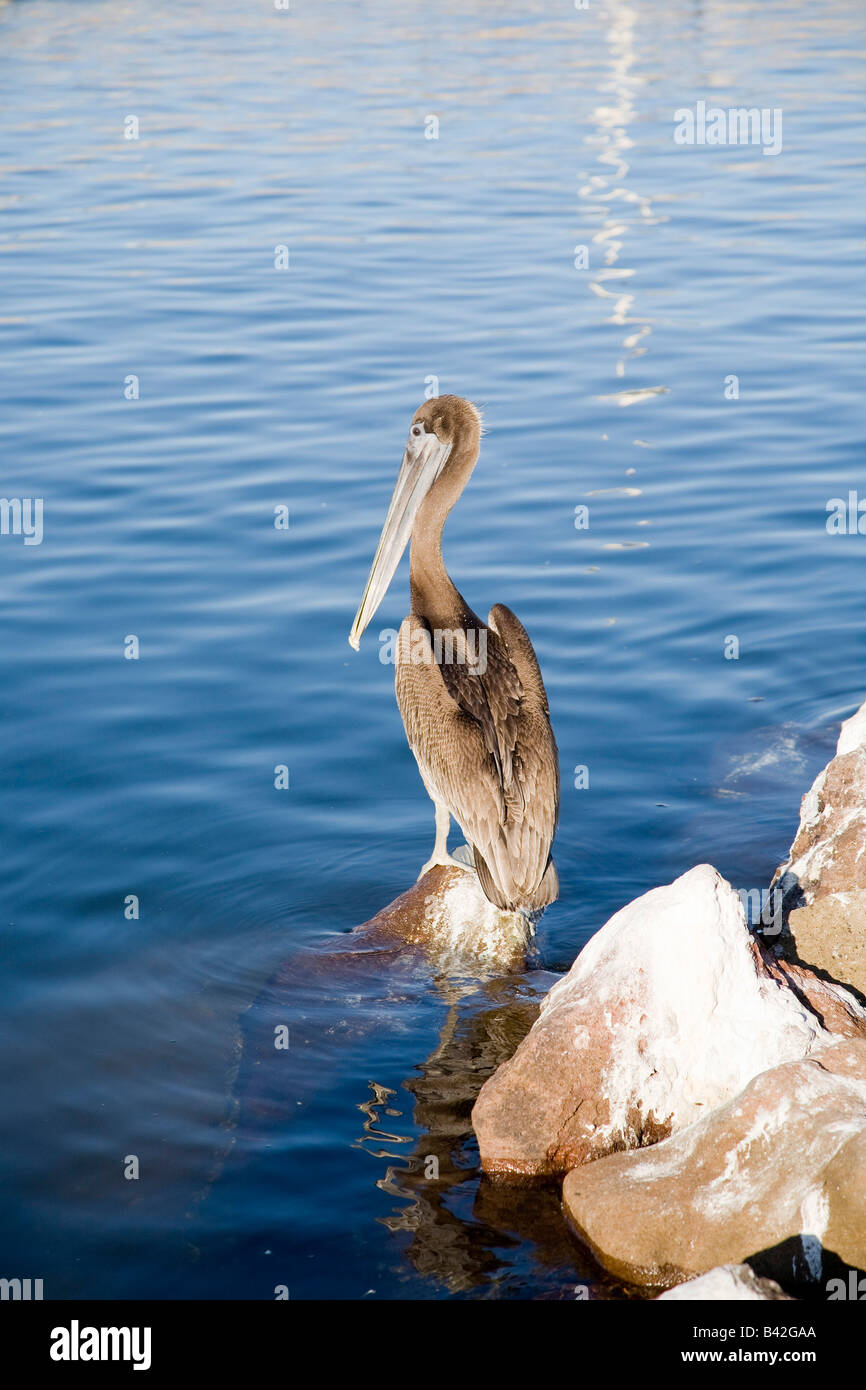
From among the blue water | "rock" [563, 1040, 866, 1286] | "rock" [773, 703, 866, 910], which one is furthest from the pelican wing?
"rock" [563, 1040, 866, 1286]

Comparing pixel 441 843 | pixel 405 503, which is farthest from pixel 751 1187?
pixel 405 503

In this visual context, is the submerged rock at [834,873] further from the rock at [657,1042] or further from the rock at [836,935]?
the rock at [657,1042]

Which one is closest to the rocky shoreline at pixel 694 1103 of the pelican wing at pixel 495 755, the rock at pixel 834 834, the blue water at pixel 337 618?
the blue water at pixel 337 618

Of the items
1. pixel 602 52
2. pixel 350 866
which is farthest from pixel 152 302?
pixel 602 52

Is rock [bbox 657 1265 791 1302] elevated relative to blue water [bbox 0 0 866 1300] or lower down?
lower down

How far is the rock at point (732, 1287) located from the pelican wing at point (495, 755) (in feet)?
8.56

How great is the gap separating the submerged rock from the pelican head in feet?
7.49

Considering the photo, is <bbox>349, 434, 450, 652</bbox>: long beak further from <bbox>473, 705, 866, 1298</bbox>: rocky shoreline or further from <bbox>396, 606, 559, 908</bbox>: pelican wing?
<bbox>473, 705, 866, 1298</bbox>: rocky shoreline

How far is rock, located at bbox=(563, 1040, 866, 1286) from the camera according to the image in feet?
14.1

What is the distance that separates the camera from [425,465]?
760cm

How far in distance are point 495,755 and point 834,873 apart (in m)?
1.43

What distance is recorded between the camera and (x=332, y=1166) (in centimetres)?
531

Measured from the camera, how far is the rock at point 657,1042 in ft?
16.1
